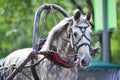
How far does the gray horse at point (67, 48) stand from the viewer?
938 cm

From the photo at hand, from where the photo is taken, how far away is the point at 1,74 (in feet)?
36.0

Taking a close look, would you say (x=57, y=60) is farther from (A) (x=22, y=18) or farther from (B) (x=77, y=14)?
(A) (x=22, y=18)

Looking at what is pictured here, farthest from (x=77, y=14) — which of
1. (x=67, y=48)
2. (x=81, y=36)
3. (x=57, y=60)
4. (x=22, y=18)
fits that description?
(x=22, y=18)

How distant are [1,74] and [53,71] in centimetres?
145

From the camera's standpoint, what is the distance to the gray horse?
9375mm

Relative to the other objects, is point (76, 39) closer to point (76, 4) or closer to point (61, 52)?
point (61, 52)

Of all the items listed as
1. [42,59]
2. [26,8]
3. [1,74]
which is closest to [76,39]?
[42,59]

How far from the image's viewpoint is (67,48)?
983 cm

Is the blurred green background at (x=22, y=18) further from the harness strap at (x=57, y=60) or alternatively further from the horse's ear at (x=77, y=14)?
the horse's ear at (x=77, y=14)

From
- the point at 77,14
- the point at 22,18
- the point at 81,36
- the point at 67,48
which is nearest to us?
the point at 81,36

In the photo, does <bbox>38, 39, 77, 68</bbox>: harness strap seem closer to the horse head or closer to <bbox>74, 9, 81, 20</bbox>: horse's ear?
the horse head

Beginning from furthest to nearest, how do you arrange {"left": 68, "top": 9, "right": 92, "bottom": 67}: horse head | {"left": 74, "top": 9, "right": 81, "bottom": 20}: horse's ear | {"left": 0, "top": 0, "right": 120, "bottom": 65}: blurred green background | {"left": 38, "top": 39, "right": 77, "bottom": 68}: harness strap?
1. {"left": 0, "top": 0, "right": 120, "bottom": 65}: blurred green background
2. {"left": 38, "top": 39, "right": 77, "bottom": 68}: harness strap
3. {"left": 74, "top": 9, "right": 81, "bottom": 20}: horse's ear
4. {"left": 68, "top": 9, "right": 92, "bottom": 67}: horse head

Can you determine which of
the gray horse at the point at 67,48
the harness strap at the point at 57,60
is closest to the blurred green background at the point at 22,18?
the gray horse at the point at 67,48

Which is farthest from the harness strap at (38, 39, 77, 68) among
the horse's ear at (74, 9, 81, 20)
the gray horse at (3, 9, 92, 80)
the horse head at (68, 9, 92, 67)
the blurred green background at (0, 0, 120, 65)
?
the blurred green background at (0, 0, 120, 65)
